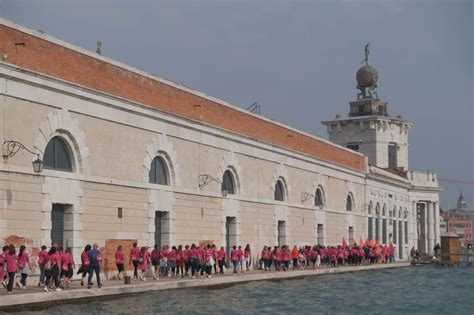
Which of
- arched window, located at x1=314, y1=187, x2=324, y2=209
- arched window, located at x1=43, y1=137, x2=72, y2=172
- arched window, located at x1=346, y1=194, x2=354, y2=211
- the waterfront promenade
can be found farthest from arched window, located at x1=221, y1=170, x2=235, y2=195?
arched window, located at x1=346, y1=194, x2=354, y2=211

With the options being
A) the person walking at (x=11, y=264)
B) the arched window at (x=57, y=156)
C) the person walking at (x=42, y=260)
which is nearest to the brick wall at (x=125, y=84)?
the arched window at (x=57, y=156)

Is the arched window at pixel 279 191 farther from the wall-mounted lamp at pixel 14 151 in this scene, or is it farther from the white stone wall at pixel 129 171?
the wall-mounted lamp at pixel 14 151

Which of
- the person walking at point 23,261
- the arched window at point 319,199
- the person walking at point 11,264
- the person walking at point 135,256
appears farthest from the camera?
the arched window at point 319,199

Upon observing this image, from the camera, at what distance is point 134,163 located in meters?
30.9

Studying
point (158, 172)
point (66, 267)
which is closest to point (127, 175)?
point (158, 172)

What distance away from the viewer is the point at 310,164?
51.2 metres

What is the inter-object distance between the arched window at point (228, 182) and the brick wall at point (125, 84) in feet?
6.82

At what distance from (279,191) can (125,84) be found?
17.2 meters

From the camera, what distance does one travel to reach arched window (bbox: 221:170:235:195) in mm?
39156

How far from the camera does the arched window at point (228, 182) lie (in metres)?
39.2

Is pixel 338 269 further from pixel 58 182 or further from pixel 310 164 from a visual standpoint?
pixel 58 182

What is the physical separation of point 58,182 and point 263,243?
60.4 feet

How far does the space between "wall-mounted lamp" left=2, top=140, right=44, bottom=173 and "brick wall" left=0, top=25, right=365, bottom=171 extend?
231cm

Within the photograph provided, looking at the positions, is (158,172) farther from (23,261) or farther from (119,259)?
(23,261)
